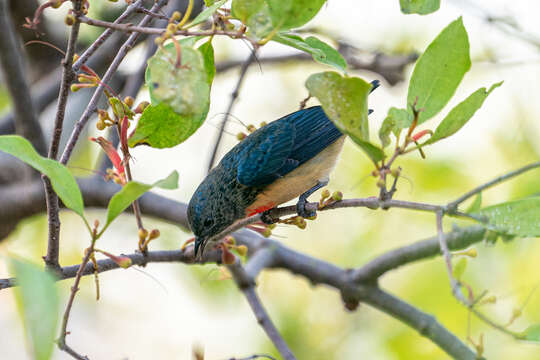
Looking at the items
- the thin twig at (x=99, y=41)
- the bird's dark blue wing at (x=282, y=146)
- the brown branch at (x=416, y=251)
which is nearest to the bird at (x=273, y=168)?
the bird's dark blue wing at (x=282, y=146)

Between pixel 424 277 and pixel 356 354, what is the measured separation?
89 cm

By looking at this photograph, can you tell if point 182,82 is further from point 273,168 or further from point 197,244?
point 273,168

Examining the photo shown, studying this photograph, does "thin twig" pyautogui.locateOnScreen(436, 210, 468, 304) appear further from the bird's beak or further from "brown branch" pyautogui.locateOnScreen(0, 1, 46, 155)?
"brown branch" pyautogui.locateOnScreen(0, 1, 46, 155)

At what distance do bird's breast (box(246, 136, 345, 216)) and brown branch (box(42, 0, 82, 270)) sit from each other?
1.48 m

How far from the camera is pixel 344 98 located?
145cm

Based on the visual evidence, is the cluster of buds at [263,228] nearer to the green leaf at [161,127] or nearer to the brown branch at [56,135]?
the green leaf at [161,127]

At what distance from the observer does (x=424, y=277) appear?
16.0 ft

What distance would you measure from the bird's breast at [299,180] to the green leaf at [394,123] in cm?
149

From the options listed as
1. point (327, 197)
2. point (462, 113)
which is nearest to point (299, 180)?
point (327, 197)

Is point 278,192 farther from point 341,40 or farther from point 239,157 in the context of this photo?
point 341,40

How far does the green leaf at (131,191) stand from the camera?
133 centimetres

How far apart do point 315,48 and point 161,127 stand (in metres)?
0.51

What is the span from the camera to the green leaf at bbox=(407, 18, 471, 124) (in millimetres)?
1598

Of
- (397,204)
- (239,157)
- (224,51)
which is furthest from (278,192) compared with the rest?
(224,51)
